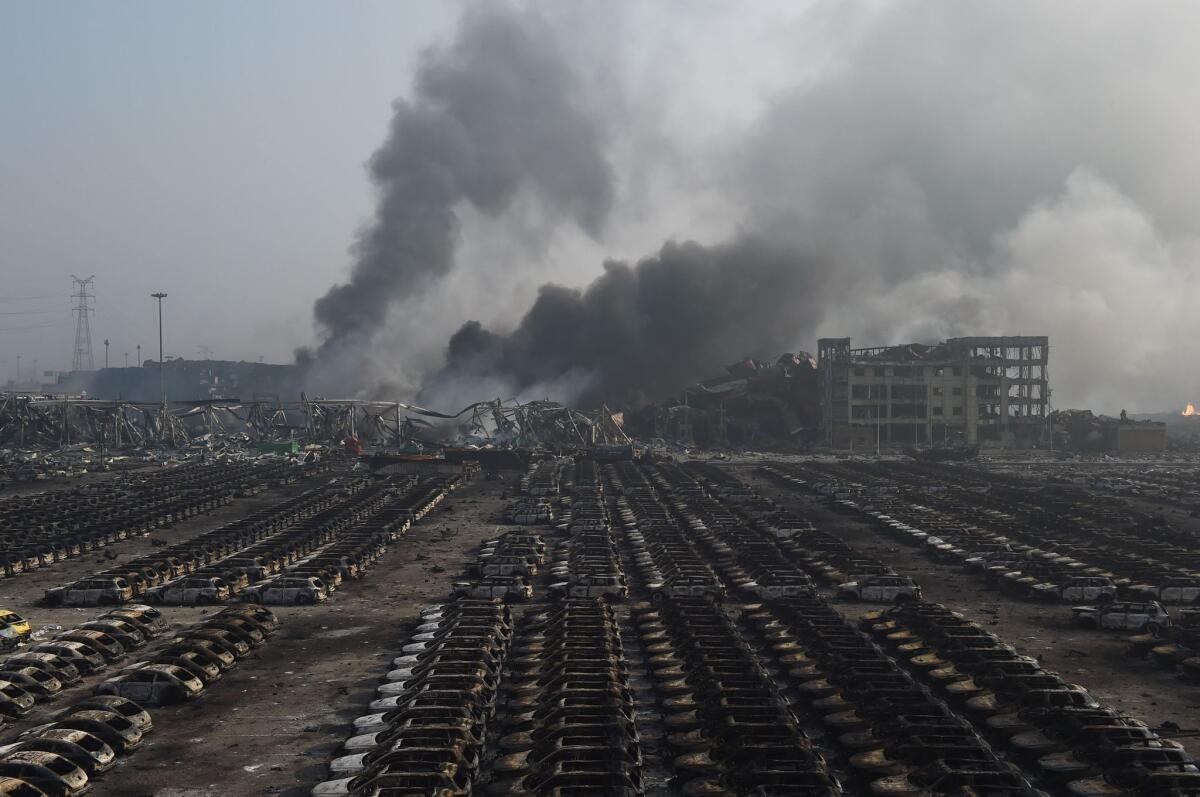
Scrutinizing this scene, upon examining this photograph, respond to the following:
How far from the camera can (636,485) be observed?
9488 cm

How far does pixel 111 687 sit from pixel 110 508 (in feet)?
166

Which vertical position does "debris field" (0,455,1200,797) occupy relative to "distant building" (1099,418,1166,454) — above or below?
below

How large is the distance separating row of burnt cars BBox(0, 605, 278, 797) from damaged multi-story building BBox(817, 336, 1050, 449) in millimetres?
112498

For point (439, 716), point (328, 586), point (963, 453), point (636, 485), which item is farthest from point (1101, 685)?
point (963, 453)

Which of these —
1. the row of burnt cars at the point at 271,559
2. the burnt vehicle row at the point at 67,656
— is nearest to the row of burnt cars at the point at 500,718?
the burnt vehicle row at the point at 67,656

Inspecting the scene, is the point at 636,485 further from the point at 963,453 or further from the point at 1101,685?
the point at 1101,685

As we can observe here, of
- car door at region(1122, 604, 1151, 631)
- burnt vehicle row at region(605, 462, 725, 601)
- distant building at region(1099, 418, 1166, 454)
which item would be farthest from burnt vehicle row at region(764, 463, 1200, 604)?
distant building at region(1099, 418, 1166, 454)

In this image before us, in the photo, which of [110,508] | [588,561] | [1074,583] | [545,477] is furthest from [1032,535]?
[110,508]

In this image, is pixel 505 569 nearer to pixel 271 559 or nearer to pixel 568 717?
pixel 271 559

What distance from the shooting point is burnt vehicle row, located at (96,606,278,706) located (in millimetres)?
29484

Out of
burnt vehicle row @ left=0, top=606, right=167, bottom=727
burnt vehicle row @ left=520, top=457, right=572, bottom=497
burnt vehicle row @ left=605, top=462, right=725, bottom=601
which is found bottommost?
burnt vehicle row @ left=0, top=606, right=167, bottom=727

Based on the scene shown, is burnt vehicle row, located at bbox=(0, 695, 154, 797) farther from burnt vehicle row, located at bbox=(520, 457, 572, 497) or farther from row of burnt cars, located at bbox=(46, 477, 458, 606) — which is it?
burnt vehicle row, located at bbox=(520, 457, 572, 497)

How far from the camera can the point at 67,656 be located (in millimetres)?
32375

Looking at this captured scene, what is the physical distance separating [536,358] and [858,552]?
12565cm
